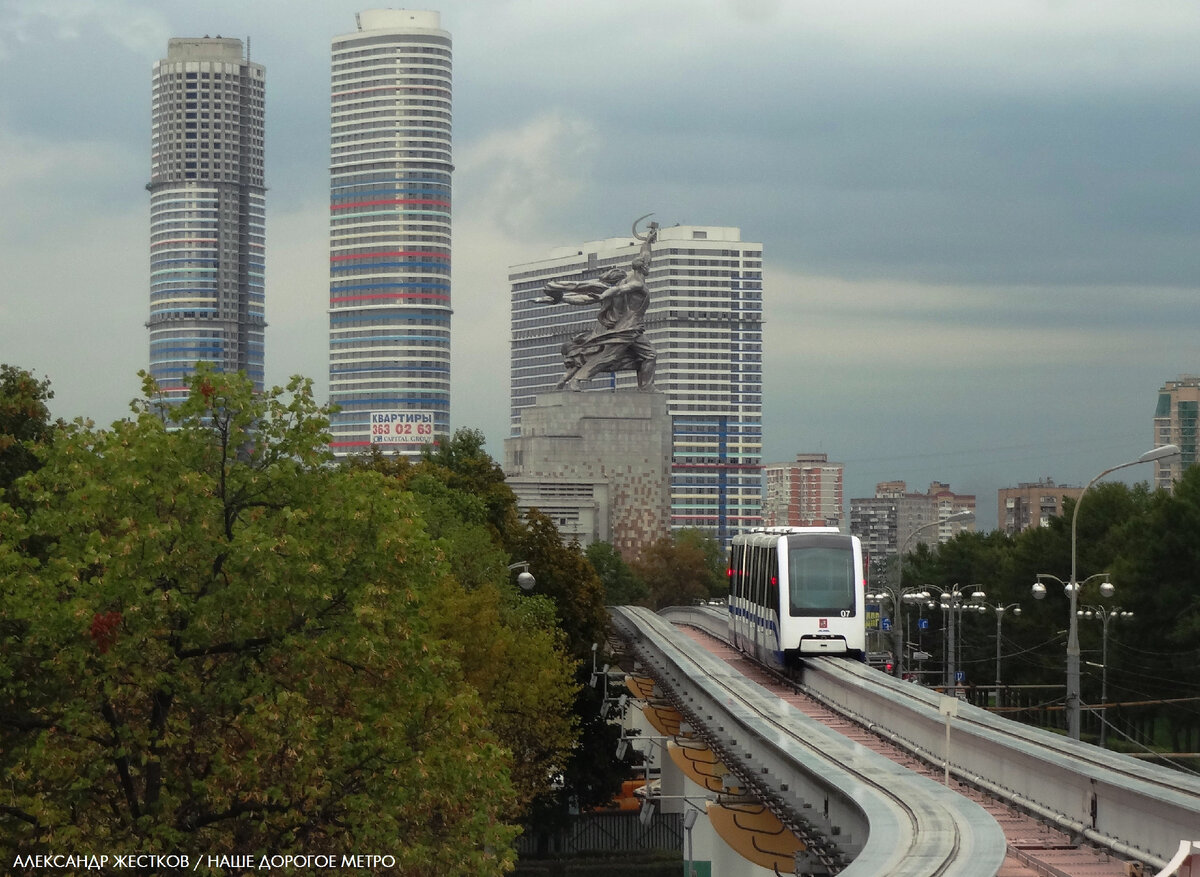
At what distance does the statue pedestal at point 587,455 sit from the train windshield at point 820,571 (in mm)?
120639

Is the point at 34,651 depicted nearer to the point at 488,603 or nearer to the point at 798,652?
the point at 488,603

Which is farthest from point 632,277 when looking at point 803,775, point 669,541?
point 803,775

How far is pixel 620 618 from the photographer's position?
110 m

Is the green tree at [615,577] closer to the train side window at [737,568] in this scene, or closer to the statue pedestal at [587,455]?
the statue pedestal at [587,455]

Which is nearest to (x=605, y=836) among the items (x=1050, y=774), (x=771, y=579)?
(x=771, y=579)

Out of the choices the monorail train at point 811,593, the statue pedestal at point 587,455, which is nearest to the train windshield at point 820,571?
the monorail train at point 811,593

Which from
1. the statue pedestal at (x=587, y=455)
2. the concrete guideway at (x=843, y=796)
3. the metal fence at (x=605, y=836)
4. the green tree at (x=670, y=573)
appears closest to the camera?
the concrete guideway at (x=843, y=796)

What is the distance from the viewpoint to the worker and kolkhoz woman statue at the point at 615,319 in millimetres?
168000

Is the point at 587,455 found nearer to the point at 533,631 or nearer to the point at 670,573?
the point at 670,573

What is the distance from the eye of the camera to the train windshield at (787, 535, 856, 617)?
53.2 metres

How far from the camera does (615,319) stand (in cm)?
16962

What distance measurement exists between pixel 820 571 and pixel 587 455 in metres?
126

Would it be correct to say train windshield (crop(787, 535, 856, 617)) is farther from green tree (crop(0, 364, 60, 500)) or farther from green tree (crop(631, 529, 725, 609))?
green tree (crop(631, 529, 725, 609))

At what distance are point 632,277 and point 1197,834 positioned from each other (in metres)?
146
